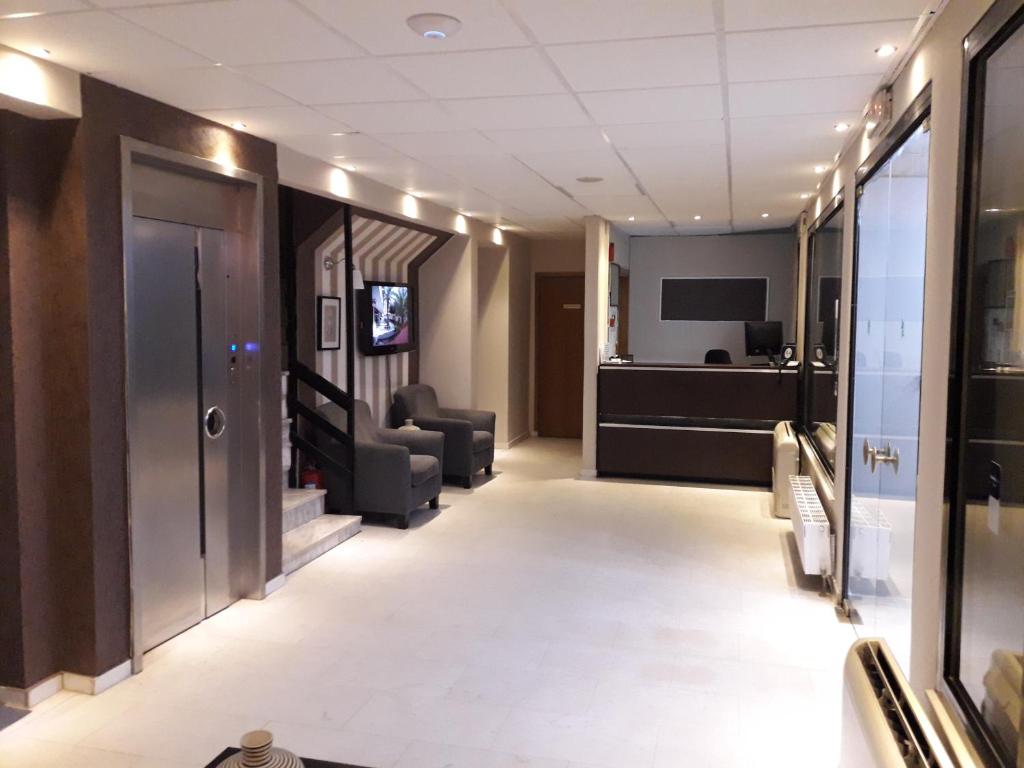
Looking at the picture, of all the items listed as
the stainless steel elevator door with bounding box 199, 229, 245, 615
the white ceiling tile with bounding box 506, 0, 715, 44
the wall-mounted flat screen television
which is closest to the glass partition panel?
the white ceiling tile with bounding box 506, 0, 715, 44

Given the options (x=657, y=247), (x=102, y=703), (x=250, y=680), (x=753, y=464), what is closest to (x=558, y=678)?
(x=250, y=680)

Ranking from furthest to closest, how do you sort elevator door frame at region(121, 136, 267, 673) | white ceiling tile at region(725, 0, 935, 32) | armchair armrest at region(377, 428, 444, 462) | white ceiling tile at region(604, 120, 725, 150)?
1. armchair armrest at region(377, 428, 444, 462)
2. white ceiling tile at region(604, 120, 725, 150)
3. elevator door frame at region(121, 136, 267, 673)
4. white ceiling tile at region(725, 0, 935, 32)

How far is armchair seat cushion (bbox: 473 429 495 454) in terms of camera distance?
7.95 m

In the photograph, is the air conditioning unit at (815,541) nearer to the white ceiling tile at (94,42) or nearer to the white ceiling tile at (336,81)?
the white ceiling tile at (336,81)

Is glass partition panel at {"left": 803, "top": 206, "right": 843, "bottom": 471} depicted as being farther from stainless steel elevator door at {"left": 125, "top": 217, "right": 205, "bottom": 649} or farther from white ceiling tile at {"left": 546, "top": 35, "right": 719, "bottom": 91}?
stainless steel elevator door at {"left": 125, "top": 217, "right": 205, "bottom": 649}

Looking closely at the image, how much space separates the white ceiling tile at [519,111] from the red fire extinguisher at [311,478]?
332cm

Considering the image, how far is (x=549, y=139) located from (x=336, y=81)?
149cm

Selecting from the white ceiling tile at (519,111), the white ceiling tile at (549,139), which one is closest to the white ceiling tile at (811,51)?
the white ceiling tile at (519,111)

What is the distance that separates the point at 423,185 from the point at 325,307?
1.33m

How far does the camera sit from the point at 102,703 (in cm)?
344

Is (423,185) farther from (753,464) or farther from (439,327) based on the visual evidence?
(753,464)

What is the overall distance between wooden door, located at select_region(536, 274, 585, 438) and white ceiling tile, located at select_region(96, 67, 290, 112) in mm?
7274

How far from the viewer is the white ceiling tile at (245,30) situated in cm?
266

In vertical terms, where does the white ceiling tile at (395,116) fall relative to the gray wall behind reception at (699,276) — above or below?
above
